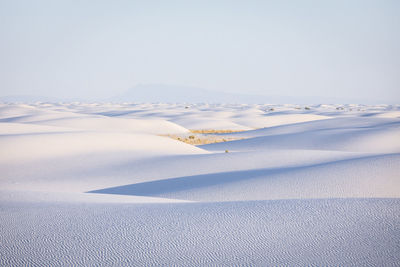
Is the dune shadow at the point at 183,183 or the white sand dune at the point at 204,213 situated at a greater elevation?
the white sand dune at the point at 204,213

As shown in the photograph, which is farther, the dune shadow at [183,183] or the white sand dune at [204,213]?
the dune shadow at [183,183]

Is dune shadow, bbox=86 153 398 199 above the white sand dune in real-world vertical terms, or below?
below

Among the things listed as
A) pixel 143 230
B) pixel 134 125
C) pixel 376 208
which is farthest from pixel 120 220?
pixel 134 125

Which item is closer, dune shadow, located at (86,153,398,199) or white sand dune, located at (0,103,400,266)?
white sand dune, located at (0,103,400,266)

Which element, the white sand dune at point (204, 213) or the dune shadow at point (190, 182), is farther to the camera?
the dune shadow at point (190, 182)

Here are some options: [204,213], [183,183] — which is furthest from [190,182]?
[204,213]

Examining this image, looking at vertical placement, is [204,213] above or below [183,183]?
above

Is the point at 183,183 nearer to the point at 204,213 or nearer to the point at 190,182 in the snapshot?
the point at 190,182

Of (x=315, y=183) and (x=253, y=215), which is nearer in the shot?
(x=253, y=215)

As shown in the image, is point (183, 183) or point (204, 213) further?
point (183, 183)

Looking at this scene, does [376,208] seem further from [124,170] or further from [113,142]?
[113,142]

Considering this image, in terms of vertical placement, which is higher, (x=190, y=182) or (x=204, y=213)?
(x=204, y=213)

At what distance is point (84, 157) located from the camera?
1144 cm

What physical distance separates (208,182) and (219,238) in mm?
4958
